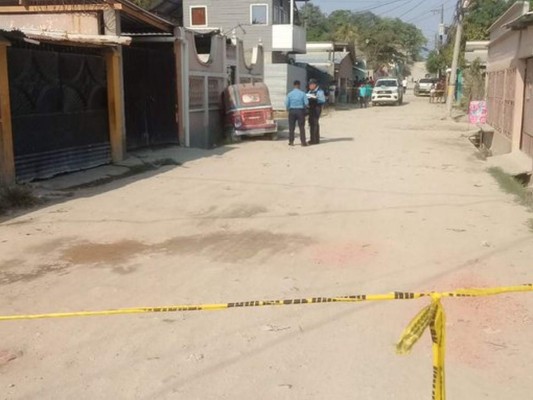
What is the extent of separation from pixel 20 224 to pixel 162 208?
6.51ft

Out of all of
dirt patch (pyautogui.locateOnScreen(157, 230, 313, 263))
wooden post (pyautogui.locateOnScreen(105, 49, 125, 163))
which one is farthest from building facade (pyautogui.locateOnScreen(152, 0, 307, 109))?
dirt patch (pyautogui.locateOnScreen(157, 230, 313, 263))

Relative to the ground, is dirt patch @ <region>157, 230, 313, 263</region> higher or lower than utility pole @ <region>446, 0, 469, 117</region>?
lower

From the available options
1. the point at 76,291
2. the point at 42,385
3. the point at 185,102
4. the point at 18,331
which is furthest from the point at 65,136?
the point at 42,385

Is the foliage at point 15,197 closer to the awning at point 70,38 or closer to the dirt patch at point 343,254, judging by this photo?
the awning at point 70,38

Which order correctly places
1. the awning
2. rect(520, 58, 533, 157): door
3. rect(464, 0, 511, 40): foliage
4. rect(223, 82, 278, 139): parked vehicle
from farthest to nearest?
rect(464, 0, 511, 40): foliage, rect(223, 82, 278, 139): parked vehicle, rect(520, 58, 533, 157): door, the awning

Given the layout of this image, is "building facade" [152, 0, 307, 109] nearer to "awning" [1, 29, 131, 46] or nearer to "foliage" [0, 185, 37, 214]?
"awning" [1, 29, 131, 46]

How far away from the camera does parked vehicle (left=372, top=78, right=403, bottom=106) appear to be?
4966 cm

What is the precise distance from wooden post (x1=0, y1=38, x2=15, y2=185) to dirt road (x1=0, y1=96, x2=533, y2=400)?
1.15 m

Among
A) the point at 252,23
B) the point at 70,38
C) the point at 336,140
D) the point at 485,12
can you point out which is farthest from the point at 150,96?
the point at 485,12

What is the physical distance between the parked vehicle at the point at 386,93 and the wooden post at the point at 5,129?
137 feet

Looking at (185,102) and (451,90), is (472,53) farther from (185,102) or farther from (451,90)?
(185,102)

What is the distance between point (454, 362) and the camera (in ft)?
14.3

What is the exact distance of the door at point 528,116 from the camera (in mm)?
14250

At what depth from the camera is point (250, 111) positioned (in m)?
20.0
